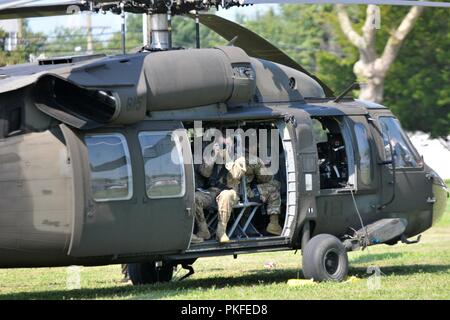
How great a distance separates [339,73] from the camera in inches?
1843

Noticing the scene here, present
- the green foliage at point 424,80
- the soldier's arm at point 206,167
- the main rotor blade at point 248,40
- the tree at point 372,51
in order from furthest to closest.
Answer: the green foliage at point 424,80, the tree at point 372,51, the main rotor blade at point 248,40, the soldier's arm at point 206,167

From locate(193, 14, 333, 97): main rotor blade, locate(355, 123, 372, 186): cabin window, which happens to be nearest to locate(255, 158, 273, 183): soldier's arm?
locate(355, 123, 372, 186): cabin window

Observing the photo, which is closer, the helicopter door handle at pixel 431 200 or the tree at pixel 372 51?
the helicopter door handle at pixel 431 200

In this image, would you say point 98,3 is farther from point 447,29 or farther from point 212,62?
point 447,29

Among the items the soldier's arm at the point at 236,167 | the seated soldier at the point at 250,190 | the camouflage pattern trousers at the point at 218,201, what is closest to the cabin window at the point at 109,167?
the camouflage pattern trousers at the point at 218,201

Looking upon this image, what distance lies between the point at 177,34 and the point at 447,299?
64.5m

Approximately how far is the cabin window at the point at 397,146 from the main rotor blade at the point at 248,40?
100 cm

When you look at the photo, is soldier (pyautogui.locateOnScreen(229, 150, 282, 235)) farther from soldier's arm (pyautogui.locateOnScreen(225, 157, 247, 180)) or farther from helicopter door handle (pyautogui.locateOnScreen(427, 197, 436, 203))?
helicopter door handle (pyautogui.locateOnScreen(427, 197, 436, 203))

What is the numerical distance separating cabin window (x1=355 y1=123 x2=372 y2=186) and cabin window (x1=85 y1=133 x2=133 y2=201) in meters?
3.70

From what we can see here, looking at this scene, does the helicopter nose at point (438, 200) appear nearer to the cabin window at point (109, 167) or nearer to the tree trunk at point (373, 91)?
the cabin window at point (109, 167)

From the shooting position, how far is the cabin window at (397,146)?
14.7 m

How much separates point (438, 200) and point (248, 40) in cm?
357

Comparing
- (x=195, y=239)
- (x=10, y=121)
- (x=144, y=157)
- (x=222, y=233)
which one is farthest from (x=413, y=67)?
(x=10, y=121)
